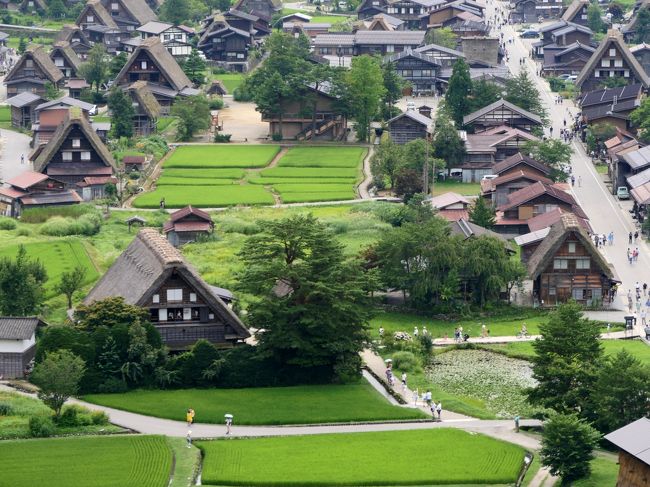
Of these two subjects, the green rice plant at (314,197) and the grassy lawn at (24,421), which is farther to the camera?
the green rice plant at (314,197)

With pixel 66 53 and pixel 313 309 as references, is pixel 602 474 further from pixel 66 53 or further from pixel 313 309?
pixel 66 53

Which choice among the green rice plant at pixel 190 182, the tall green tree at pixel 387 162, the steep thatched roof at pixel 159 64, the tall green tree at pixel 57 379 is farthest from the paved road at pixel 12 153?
the tall green tree at pixel 57 379

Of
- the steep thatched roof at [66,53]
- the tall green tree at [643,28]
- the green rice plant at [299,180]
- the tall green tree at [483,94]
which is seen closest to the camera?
the green rice plant at [299,180]

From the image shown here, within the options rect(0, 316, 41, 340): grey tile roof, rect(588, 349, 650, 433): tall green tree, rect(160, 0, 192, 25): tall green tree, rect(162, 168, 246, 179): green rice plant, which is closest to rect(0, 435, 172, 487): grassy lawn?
rect(0, 316, 41, 340): grey tile roof

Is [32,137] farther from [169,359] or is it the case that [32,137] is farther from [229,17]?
[169,359]

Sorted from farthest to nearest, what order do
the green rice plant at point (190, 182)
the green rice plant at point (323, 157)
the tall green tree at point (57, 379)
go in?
the green rice plant at point (323, 157) → the green rice plant at point (190, 182) → the tall green tree at point (57, 379)

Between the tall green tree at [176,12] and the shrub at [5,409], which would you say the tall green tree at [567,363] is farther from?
the tall green tree at [176,12]

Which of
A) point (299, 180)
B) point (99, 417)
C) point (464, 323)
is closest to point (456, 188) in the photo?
point (299, 180)
